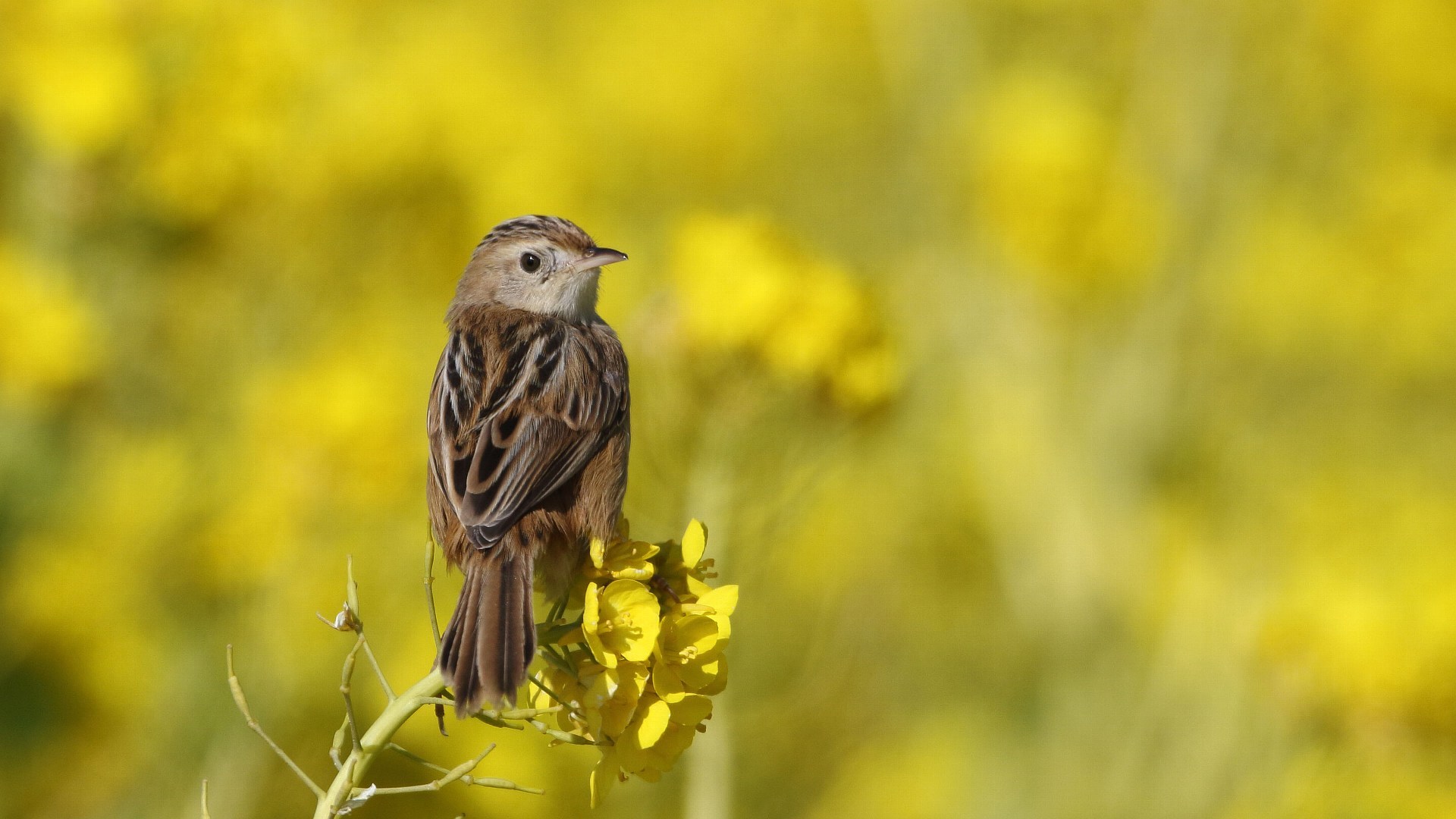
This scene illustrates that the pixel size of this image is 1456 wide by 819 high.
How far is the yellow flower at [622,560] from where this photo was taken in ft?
8.01

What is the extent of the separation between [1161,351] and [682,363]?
3.53 meters

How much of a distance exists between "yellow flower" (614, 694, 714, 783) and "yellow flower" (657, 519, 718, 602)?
0.18m

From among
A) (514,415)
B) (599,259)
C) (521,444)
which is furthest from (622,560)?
(599,259)

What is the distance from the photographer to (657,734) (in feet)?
7.47

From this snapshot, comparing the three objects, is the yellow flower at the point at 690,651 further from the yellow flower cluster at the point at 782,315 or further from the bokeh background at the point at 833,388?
the yellow flower cluster at the point at 782,315

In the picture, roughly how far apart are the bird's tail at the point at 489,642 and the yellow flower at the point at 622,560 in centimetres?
13

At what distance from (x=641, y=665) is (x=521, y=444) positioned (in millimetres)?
874

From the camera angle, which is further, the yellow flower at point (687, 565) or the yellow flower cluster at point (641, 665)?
the yellow flower at point (687, 565)

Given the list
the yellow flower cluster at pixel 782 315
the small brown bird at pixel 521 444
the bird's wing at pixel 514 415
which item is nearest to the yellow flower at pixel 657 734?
the small brown bird at pixel 521 444

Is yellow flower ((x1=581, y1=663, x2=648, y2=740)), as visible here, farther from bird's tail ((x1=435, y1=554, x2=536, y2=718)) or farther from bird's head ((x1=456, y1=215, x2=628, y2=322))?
bird's head ((x1=456, y1=215, x2=628, y2=322))

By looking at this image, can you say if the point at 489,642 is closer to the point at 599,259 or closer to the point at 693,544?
the point at 693,544

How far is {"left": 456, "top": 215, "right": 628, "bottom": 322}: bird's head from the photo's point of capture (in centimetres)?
389

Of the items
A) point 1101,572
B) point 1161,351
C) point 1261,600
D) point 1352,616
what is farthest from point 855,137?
point 1352,616

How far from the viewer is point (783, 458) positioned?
186 inches
